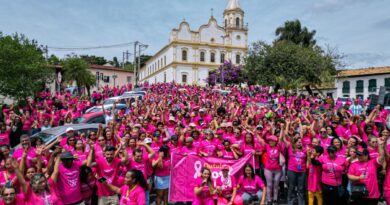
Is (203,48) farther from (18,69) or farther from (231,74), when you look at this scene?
(18,69)

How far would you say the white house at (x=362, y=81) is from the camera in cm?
4435

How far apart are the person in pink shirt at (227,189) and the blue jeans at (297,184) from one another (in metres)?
1.79

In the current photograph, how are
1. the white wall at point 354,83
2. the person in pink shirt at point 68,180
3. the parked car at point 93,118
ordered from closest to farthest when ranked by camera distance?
the person in pink shirt at point 68,180, the parked car at point 93,118, the white wall at point 354,83

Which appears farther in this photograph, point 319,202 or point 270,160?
point 270,160

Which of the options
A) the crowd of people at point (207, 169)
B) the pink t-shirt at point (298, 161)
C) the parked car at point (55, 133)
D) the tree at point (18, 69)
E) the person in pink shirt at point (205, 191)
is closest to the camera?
the crowd of people at point (207, 169)

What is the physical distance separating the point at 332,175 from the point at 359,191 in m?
0.69

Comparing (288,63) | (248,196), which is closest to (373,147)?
(248,196)

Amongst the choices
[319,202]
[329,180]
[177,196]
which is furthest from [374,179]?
[177,196]

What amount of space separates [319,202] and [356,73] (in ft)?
160

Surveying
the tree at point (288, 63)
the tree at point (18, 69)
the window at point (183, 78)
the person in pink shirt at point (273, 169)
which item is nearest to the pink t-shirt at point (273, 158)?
the person in pink shirt at point (273, 169)

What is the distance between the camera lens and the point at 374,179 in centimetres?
557

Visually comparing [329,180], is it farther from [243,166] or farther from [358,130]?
[358,130]

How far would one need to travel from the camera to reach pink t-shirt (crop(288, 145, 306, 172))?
22.9ft

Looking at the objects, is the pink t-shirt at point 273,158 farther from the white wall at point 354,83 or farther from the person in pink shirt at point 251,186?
the white wall at point 354,83
